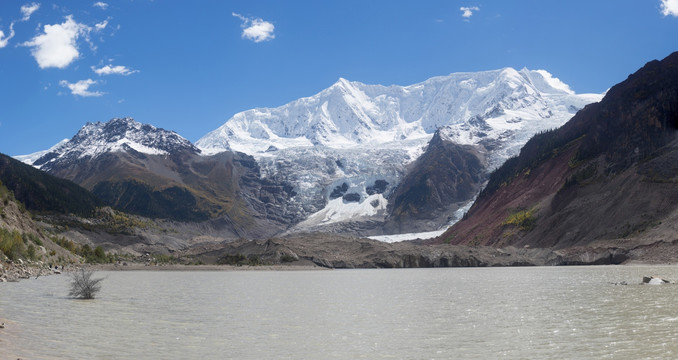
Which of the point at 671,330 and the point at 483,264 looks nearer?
the point at 671,330

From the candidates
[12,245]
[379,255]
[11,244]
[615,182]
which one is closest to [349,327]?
[11,244]

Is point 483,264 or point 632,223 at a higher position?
point 632,223

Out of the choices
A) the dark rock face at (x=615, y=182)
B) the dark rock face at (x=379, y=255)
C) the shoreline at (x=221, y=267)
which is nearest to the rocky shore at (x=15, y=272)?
the shoreline at (x=221, y=267)

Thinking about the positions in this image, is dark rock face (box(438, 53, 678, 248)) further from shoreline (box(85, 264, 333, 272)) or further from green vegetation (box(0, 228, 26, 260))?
green vegetation (box(0, 228, 26, 260))

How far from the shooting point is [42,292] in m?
49.1

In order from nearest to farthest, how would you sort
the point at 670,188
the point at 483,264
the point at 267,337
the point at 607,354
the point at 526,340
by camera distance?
the point at 607,354 → the point at 526,340 → the point at 267,337 → the point at 670,188 → the point at 483,264

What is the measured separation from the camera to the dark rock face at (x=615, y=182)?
399 feet

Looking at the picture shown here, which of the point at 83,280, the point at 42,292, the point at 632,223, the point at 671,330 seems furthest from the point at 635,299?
the point at 632,223

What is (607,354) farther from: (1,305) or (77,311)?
(1,305)

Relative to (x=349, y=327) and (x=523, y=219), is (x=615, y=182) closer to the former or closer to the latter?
(x=523, y=219)

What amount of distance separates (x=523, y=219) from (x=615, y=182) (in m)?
35.8

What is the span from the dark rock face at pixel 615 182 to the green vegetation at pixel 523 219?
0.41 meters

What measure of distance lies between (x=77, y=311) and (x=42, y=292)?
16.0m

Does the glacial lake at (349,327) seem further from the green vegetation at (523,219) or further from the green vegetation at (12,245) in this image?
the green vegetation at (523,219)
